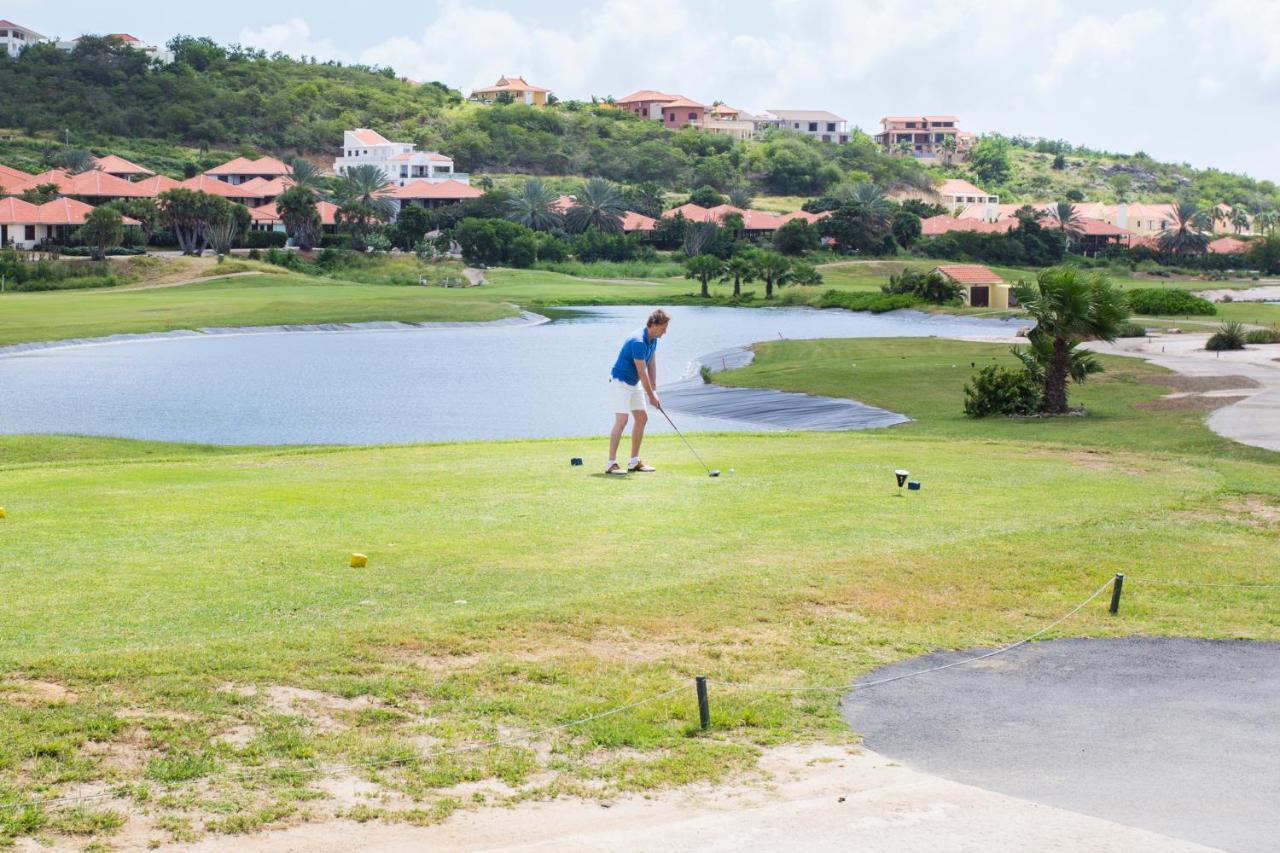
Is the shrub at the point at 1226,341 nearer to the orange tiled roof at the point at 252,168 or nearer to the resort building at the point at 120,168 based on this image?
the resort building at the point at 120,168

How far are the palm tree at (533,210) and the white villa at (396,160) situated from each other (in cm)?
2547

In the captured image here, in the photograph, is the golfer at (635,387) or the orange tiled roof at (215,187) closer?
the golfer at (635,387)

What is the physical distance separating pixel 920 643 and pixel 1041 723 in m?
2.17

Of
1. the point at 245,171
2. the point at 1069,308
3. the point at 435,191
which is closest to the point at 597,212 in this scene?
the point at 435,191

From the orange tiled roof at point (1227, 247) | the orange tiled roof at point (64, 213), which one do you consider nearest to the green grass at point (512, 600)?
the orange tiled roof at point (64, 213)

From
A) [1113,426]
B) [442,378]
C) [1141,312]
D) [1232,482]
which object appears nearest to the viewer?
[1232,482]

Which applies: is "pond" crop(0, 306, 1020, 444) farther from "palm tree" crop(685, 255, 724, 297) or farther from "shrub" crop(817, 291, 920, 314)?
"palm tree" crop(685, 255, 724, 297)

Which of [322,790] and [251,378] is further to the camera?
[251,378]

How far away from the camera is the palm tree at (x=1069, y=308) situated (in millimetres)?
35562

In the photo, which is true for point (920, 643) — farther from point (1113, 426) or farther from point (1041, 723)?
point (1113, 426)

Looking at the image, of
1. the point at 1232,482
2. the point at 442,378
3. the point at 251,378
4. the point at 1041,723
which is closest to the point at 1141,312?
the point at 442,378

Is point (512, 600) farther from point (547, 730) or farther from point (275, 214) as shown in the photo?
point (275, 214)

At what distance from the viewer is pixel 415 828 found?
26.5ft

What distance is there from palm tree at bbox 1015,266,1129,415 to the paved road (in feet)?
79.6
